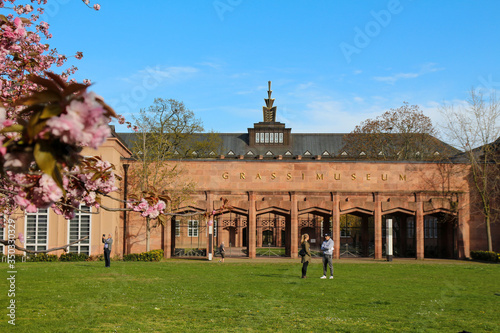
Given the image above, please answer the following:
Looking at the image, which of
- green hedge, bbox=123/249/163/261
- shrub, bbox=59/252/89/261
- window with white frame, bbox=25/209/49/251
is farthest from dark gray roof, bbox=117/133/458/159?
shrub, bbox=59/252/89/261

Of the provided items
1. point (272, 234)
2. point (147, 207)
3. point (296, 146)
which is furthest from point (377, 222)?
point (296, 146)

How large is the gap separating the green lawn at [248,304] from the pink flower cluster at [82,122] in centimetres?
774

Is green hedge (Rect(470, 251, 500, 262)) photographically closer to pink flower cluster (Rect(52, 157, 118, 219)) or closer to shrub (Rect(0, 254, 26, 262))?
shrub (Rect(0, 254, 26, 262))

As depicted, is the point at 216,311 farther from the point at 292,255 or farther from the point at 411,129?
the point at 411,129

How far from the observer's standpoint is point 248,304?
526 inches

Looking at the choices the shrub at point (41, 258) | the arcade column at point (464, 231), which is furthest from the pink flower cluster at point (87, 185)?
the arcade column at point (464, 231)

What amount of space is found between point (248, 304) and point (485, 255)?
27.8 m

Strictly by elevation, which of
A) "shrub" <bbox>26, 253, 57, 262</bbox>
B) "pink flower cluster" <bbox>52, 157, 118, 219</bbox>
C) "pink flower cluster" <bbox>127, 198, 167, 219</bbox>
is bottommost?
"shrub" <bbox>26, 253, 57, 262</bbox>

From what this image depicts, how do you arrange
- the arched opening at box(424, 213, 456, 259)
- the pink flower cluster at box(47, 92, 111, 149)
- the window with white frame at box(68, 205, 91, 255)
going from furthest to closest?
the arched opening at box(424, 213, 456, 259) → the window with white frame at box(68, 205, 91, 255) → the pink flower cluster at box(47, 92, 111, 149)

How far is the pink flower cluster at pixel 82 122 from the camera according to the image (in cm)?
287

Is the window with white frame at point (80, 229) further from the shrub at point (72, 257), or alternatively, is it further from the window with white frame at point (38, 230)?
the window with white frame at point (38, 230)

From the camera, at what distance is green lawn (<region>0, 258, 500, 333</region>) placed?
10547 mm

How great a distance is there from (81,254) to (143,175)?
21.7 ft

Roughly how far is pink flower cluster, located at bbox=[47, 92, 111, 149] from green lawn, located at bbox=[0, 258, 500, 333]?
774 centimetres
